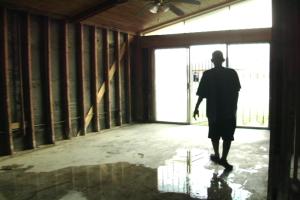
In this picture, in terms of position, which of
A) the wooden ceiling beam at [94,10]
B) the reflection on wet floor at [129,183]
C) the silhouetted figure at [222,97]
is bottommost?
the reflection on wet floor at [129,183]

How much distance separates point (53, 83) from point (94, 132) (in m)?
1.66

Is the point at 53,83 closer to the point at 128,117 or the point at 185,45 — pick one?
the point at 128,117

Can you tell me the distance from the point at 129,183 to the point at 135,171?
0.52m

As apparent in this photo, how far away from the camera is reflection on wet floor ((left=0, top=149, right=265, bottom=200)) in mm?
3520

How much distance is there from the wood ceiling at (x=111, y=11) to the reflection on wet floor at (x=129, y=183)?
2898 mm

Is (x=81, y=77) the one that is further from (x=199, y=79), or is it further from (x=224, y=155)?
(x=224, y=155)

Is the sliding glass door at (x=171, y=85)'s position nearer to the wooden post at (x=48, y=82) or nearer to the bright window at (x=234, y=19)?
the bright window at (x=234, y=19)

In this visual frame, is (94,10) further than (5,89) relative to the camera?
Yes

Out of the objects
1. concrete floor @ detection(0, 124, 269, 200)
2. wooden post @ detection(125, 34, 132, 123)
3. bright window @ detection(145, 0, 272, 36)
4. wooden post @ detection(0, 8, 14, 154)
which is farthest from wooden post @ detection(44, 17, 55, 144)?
bright window @ detection(145, 0, 272, 36)

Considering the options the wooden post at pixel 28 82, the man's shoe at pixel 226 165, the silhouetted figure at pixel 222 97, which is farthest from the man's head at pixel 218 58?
the wooden post at pixel 28 82

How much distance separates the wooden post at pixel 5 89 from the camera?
5.37 meters

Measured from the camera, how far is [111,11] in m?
7.02

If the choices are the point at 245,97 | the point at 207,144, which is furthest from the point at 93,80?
the point at 245,97

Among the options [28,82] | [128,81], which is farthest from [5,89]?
[128,81]
